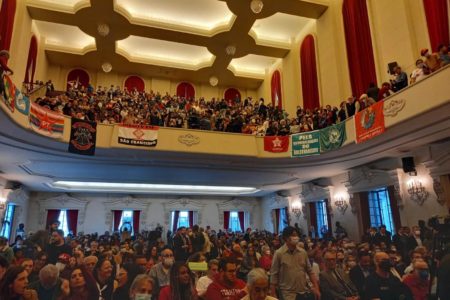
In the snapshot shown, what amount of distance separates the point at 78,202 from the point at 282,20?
14.6 metres

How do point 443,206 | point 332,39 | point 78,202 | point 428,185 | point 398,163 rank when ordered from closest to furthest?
point 443,206 → point 428,185 → point 398,163 → point 332,39 → point 78,202

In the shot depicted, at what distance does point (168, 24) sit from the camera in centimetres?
1398

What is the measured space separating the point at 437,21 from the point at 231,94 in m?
13.0

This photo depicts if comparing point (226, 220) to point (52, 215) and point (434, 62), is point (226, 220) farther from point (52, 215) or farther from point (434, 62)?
point (434, 62)

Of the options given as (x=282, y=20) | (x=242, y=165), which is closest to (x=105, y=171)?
(x=242, y=165)

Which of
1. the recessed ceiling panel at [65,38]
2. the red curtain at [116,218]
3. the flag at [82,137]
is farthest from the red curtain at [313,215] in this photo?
the recessed ceiling panel at [65,38]

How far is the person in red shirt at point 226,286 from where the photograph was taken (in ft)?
10.9

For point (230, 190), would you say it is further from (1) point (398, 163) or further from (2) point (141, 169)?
(1) point (398, 163)

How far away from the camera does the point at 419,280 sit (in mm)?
4434

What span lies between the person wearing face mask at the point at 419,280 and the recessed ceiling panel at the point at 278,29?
1215 centimetres

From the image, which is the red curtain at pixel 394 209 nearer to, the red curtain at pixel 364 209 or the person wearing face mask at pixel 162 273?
the red curtain at pixel 364 209

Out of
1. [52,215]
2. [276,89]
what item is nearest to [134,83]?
[276,89]

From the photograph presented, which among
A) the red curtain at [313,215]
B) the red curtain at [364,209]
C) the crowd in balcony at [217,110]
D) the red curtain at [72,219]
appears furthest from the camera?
the red curtain at [72,219]

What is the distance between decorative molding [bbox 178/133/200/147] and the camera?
1018 cm
